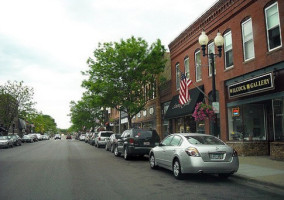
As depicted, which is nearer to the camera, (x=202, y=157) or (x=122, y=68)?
(x=202, y=157)

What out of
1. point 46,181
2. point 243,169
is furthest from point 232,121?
point 46,181

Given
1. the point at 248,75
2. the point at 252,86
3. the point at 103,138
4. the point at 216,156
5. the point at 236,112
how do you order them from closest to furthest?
the point at 216,156
the point at 252,86
the point at 248,75
the point at 236,112
the point at 103,138

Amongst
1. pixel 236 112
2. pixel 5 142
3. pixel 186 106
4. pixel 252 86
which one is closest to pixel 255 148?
pixel 236 112

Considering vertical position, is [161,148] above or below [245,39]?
below

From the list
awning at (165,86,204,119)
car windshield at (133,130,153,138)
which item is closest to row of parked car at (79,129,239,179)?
car windshield at (133,130,153,138)

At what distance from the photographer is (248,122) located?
648 inches

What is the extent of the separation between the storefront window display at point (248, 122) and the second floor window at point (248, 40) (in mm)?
2726

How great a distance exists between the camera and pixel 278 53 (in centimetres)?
1368

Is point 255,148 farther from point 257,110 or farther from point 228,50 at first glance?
point 228,50

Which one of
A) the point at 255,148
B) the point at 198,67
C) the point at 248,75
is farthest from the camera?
the point at 198,67

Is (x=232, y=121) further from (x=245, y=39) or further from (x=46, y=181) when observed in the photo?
(x=46, y=181)

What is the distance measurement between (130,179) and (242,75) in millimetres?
9786

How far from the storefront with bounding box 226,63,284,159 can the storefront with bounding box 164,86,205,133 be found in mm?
2720

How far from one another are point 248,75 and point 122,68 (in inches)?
484
